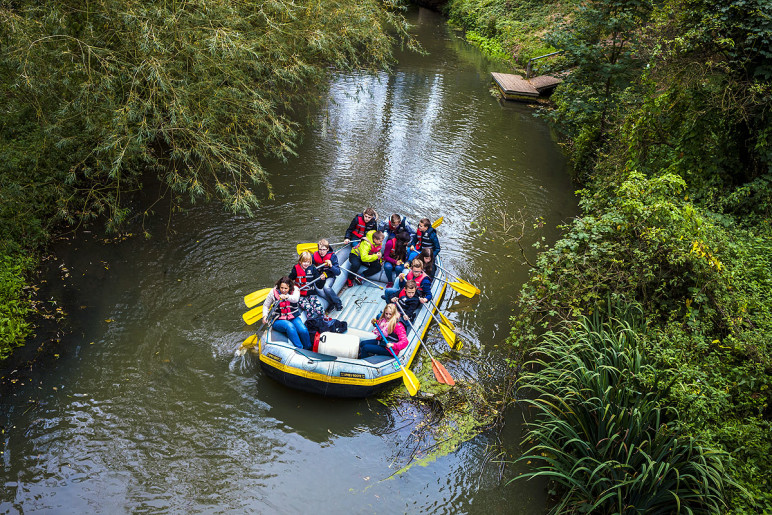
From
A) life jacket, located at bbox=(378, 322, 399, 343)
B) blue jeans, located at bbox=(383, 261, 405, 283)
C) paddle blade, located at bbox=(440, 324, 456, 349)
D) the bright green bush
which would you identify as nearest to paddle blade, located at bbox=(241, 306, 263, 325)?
life jacket, located at bbox=(378, 322, 399, 343)

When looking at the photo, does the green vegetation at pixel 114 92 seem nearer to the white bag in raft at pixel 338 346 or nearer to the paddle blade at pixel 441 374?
the white bag in raft at pixel 338 346

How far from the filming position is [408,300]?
290 inches

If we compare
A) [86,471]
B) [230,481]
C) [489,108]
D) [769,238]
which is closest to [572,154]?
[489,108]

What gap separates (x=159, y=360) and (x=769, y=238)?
847cm

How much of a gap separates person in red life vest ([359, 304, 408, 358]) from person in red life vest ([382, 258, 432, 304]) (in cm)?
79

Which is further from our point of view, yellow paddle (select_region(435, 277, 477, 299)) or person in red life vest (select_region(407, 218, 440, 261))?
person in red life vest (select_region(407, 218, 440, 261))

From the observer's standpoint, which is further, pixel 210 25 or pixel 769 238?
pixel 210 25

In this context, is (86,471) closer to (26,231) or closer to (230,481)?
(230,481)

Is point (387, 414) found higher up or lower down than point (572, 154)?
lower down

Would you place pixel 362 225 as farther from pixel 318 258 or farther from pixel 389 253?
pixel 318 258

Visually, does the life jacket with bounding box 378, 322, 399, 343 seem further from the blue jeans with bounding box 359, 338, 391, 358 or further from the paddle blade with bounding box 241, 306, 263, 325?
the paddle blade with bounding box 241, 306, 263, 325

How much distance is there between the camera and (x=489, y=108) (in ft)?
60.5

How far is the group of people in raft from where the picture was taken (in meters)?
6.70

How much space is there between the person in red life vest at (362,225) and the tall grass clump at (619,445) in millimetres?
4112
